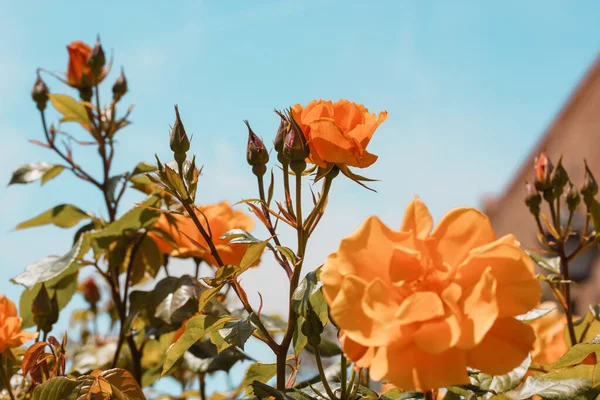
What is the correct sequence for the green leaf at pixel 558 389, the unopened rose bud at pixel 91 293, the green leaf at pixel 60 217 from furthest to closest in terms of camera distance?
the unopened rose bud at pixel 91 293 → the green leaf at pixel 60 217 → the green leaf at pixel 558 389

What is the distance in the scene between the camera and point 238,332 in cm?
60

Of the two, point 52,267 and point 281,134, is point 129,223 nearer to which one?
point 52,267

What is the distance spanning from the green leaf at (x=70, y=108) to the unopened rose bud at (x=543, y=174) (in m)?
0.78

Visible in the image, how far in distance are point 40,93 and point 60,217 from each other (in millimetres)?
259

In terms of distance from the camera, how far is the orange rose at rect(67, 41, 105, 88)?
1241mm

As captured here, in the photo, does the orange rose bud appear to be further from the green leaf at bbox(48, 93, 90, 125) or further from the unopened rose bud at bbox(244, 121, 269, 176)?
the unopened rose bud at bbox(244, 121, 269, 176)

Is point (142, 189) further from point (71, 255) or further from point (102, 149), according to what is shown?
point (71, 255)

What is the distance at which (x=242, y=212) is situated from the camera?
110 centimetres

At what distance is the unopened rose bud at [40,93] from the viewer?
1257 millimetres

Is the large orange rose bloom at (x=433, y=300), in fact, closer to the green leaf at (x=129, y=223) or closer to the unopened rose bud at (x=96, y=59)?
the green leaf at (x=129, y=223)

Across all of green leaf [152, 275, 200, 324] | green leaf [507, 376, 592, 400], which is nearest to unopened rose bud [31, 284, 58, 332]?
green leaf [152, 275, 200, 324]

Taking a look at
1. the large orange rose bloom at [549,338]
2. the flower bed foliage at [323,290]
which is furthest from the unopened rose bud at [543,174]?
the large orange rose bloom at [549,338]

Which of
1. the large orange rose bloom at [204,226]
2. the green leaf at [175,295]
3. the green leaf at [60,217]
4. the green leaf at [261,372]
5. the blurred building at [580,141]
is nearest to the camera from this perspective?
the green leaf at [261,372]

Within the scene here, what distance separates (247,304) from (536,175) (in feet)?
1.69
